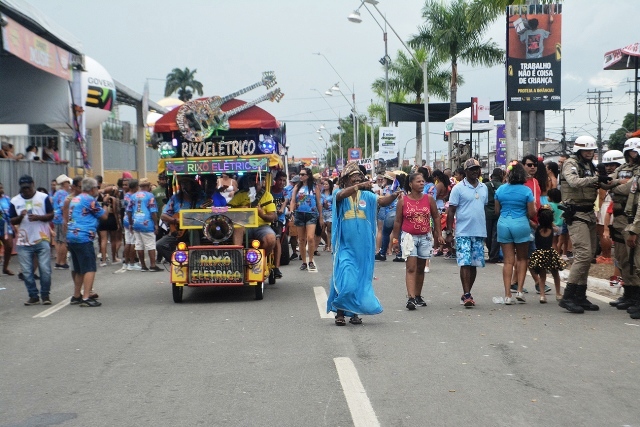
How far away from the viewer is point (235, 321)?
37.6 ft

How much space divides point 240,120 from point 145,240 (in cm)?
553

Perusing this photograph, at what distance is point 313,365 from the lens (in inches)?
332

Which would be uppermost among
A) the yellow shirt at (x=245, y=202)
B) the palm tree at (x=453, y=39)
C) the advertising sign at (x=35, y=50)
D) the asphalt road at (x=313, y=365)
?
the palm tree at (x=453, y=39)

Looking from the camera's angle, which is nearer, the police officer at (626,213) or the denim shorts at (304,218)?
the police officer at (626,213)

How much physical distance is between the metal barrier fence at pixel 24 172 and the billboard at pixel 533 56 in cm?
1383

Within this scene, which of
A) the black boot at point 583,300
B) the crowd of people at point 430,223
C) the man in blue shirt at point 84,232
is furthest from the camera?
the man in blue shirt at point 84,232

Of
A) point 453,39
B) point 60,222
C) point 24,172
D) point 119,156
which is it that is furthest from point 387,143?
point 60,222

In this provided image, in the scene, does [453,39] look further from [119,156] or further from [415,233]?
[415,233]

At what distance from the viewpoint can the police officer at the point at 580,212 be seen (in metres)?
11.4

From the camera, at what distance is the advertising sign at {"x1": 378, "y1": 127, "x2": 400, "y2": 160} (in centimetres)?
4706

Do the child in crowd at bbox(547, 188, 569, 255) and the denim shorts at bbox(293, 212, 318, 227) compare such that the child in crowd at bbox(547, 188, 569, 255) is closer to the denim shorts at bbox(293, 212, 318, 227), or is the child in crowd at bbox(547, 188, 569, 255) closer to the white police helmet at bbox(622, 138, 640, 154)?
the white police helmet at bbox(622, 138, 640, 154)

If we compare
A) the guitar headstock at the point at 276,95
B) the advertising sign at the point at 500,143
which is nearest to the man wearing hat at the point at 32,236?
the guitar headstock at the point at 276,95

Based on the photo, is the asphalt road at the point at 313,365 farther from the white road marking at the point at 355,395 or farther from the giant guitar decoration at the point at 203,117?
the giant guitar decoration at the point at 203,117

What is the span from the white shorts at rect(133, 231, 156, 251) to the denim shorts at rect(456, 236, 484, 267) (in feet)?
27.3
